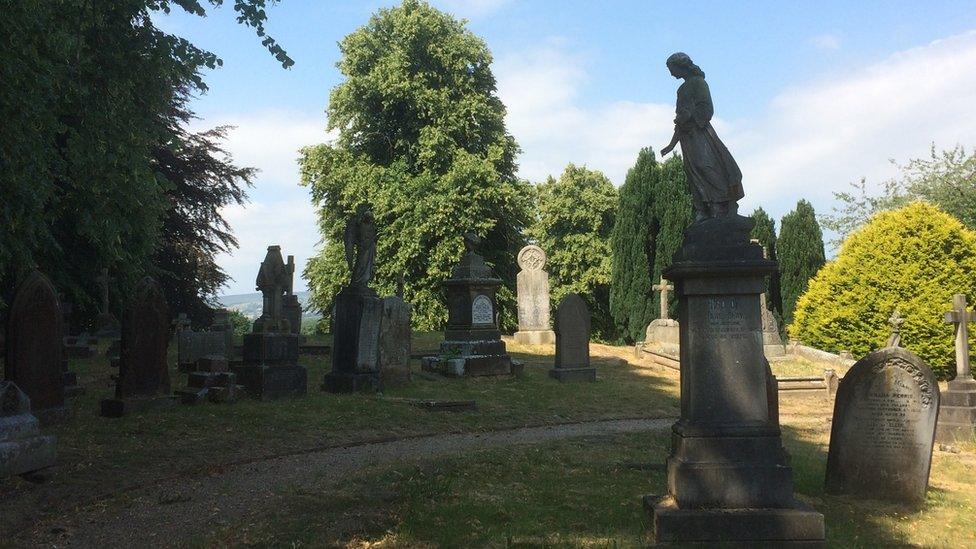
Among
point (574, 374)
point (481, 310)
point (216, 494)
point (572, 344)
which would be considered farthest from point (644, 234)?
point (216, 494)

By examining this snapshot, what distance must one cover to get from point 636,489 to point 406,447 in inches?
133

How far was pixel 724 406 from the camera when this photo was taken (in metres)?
5.66

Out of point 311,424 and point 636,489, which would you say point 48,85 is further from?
point 636,489

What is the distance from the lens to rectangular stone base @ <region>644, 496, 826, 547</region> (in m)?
5.23

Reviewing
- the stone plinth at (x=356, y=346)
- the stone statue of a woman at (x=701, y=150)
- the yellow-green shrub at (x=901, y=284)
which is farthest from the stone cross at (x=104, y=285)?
the yellow-green shrub at (x=901, y=284)

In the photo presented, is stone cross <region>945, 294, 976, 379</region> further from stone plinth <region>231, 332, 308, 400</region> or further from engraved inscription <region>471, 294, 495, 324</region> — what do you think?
stone plinth <region>231, 332, 308, 400</region>

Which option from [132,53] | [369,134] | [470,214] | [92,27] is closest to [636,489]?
[132,53]

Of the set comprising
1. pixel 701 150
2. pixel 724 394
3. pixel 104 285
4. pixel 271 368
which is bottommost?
pixel 271 368

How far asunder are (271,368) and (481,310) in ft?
20.9

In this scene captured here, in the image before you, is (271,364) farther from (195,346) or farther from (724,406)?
(724,406)

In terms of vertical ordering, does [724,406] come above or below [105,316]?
below

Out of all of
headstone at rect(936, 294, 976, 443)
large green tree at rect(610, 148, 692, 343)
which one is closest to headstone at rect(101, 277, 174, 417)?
headstone at rect(936, 294, 976, 443)

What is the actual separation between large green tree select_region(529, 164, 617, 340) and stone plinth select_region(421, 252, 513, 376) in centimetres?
2093

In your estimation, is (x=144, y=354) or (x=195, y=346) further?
(x=195, y=346)
